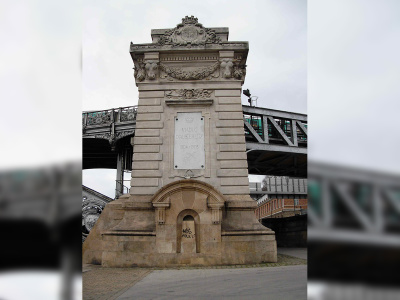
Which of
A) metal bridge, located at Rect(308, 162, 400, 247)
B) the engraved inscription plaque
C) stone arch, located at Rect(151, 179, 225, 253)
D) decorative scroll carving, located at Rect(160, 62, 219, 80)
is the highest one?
decorative scroll carving, located at Rect(160, 62, 219, 80)

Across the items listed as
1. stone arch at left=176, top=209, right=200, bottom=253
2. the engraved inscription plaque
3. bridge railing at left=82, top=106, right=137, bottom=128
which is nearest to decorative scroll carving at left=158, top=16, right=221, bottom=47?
the engraved inscription plaque

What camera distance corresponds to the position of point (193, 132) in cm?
1702

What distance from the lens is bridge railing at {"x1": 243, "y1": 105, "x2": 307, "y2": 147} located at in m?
31.6

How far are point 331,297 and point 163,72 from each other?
17067mm

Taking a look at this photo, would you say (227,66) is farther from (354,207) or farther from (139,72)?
(354,207)

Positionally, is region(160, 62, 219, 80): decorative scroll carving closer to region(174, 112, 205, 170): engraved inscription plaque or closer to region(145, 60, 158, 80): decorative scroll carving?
region(145, 60, 158, 80): decorative scroll carving

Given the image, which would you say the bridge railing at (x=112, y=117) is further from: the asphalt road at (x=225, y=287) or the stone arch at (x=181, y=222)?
the asphalt road at (x=225, y=287)

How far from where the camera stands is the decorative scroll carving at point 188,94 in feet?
57.2

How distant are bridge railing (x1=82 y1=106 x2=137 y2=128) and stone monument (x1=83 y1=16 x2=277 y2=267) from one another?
1598 cm

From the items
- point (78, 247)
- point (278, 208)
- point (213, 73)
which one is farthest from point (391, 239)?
point (278, 208)

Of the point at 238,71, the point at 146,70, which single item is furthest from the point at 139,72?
the point at 238,71

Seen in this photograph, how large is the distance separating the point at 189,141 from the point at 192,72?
3.68m

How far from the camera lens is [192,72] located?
17547mm

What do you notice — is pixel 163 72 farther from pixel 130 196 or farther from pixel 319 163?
pixel 319 163
